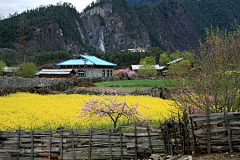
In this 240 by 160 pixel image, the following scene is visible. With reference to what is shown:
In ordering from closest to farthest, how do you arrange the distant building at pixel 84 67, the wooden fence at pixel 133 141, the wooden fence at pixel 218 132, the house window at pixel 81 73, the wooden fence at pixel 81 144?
the wooden fence at pixel 218 132
the wooden fence at pixel 133 141
the wooden fence at pixel 81 144
the distant building at pixel 84 67
the house window at pixel 81 73

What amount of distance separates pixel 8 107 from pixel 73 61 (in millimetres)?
44225

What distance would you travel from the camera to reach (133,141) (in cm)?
962

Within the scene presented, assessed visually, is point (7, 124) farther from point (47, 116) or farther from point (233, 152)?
point (233, 152)

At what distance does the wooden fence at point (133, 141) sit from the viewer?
8.26 meters

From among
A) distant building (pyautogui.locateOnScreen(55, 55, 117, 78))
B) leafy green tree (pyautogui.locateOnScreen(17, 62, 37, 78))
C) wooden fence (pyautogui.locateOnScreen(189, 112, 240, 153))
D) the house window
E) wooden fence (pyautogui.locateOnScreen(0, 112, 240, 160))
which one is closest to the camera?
wooden fence (pyautogui.locateOnScreen(189, 112, 240, 153))

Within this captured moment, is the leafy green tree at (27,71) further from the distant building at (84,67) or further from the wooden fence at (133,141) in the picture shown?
the wooden fence at (133,141)

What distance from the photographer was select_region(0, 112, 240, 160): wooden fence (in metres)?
8.26

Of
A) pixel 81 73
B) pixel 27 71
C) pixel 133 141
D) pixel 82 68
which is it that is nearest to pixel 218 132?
pixel 133 141

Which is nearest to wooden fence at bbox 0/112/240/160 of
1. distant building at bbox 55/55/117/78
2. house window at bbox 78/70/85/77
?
distant building at bbox 55/55/117/78

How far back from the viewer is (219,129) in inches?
324

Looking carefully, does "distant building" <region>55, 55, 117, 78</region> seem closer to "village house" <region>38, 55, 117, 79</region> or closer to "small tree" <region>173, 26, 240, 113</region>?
"village house" <region>38, 55, 117, 79</region>

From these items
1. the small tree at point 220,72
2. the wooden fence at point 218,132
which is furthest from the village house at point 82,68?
the wooden fence at point 218,132

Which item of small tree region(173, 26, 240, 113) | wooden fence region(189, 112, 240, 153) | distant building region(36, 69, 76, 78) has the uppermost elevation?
distant building region(36, 69, 76, 78)

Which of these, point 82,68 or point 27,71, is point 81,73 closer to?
point 82,68
